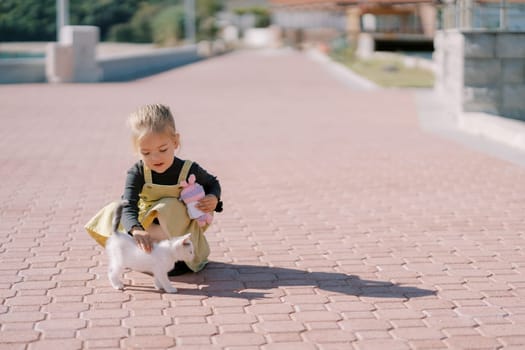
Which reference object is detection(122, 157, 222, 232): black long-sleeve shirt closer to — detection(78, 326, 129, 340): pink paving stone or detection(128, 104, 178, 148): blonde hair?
detection(128, 104, 178, 148): blonde hair

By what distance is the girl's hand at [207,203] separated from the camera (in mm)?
5734

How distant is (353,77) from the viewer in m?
28.4

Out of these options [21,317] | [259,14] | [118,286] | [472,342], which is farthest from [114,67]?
[259,14]

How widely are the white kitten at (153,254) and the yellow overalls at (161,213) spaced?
0.72 feet

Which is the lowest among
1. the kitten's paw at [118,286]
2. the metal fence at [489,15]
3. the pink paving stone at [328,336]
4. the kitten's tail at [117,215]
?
the pink paving stone at [328,336]

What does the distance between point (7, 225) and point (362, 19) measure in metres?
46.8

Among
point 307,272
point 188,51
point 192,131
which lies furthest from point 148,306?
point 188,51

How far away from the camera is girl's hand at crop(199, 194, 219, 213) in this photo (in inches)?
226

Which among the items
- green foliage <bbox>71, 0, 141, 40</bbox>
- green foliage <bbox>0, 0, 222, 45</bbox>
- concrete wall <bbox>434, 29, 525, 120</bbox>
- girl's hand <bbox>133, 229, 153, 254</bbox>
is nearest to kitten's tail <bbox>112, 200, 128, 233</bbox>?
girl's hand <bbox>133, 229, 153, 254</bbox>

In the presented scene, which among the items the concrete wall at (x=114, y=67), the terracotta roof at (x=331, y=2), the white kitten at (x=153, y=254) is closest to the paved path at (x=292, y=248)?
the white kitten at (x=153, y=254)

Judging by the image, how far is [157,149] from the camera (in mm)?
5621

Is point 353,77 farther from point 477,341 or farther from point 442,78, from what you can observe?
point 477,341

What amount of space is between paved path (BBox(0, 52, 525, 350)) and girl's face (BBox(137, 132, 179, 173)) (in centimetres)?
71

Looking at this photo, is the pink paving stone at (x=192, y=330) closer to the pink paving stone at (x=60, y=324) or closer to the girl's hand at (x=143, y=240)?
the pink paving stone at (x=60, y=324)
